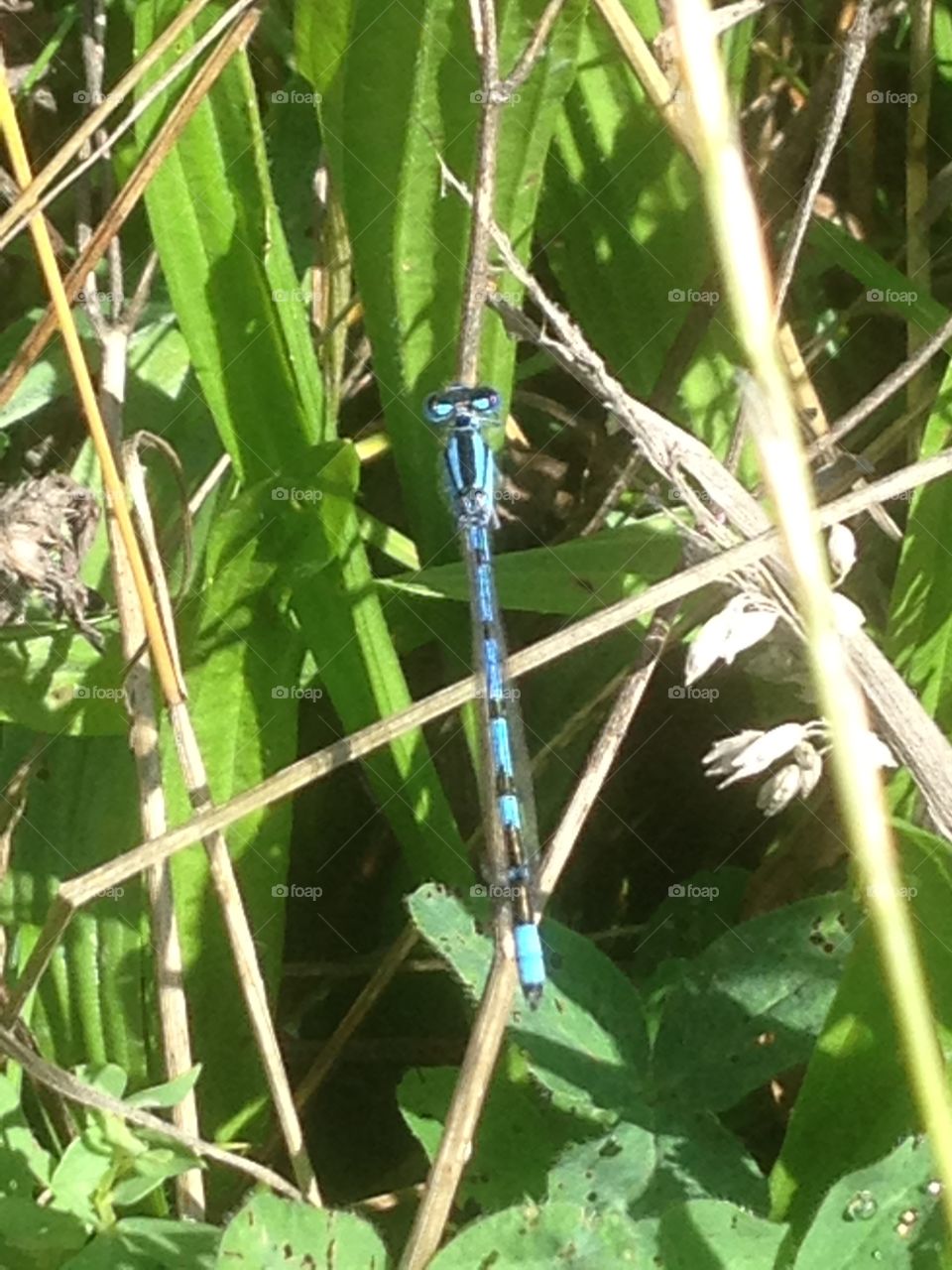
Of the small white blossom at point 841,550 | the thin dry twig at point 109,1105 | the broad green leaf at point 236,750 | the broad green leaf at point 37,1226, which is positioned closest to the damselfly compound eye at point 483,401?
the broad green leaf at point 236,750

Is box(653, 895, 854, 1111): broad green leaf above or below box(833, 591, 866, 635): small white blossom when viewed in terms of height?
below

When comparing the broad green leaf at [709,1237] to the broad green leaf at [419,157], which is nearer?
the broad green leaf at [709,1237]

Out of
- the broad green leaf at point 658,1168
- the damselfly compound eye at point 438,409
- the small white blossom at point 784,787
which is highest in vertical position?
the damselfly compound eye at point 438,409

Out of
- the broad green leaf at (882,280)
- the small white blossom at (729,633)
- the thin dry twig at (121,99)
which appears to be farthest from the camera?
the broad green leaf at (882,280)

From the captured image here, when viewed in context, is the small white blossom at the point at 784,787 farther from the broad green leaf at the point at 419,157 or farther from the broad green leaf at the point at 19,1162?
the broad green leaf at the point at 19,1162

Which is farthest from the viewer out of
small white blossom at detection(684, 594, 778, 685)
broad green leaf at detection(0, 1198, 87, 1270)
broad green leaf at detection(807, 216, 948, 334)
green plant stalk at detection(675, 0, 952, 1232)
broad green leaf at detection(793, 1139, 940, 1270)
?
broad green leaf at detection(807, 216, 948, 334)

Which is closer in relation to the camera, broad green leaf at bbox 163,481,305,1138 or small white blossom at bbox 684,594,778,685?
small white blossom at bbox 684,594,778,685

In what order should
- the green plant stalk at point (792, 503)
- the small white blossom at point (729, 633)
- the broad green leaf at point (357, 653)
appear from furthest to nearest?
the broad green leaf at point (357, 653) < the small white blossom at point (729, 633) < the green plant stalk at point (792, 503)

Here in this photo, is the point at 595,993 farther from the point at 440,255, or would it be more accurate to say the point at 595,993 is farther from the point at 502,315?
the point at 440,255

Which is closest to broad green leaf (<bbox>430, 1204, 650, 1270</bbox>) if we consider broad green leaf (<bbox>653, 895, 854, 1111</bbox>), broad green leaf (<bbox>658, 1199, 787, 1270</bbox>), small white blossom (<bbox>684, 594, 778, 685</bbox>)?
broad green leaf (<bbox>658, 1199, 787, 1270</bbox>)

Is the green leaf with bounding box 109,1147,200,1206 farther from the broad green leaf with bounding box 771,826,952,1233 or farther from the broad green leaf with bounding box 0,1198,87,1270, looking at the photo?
the broad green leaf with bounding box 771,826,952,1233
